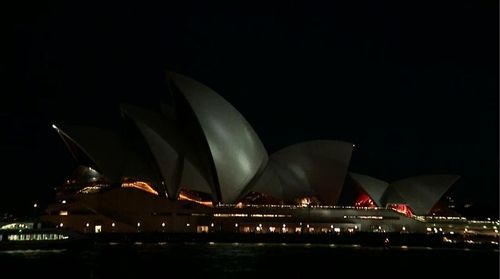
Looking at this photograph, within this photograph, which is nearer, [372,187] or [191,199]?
[191,199]

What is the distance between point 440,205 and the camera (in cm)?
6612

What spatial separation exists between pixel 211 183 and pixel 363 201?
20.4 m

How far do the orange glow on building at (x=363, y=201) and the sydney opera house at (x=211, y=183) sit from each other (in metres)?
0.17

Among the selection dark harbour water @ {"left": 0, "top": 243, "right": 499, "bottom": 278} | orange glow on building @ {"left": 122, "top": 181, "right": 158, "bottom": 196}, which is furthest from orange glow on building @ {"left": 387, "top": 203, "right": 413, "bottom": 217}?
orange glow on building @ {"left": 122, "top": 181, "right": 158, "bottom": 196}

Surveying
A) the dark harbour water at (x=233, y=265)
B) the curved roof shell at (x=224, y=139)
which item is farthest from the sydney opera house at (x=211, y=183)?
the dark harbour water at (x=233, y=265)

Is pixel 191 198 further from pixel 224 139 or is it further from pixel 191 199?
pixel 224 139

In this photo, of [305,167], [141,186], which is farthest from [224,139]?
[305,167]

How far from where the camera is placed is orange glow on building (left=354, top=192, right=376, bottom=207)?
6047 centimetres

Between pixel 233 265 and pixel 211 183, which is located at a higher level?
pixel 211 183

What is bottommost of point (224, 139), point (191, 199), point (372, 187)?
point (191, 199)

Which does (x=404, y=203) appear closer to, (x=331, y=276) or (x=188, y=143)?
(x=188, y=143)

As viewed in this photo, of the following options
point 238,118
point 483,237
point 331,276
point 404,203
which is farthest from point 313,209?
point 331,276

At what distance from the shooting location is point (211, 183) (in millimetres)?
48719

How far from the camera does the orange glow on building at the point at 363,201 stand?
60469 mm
